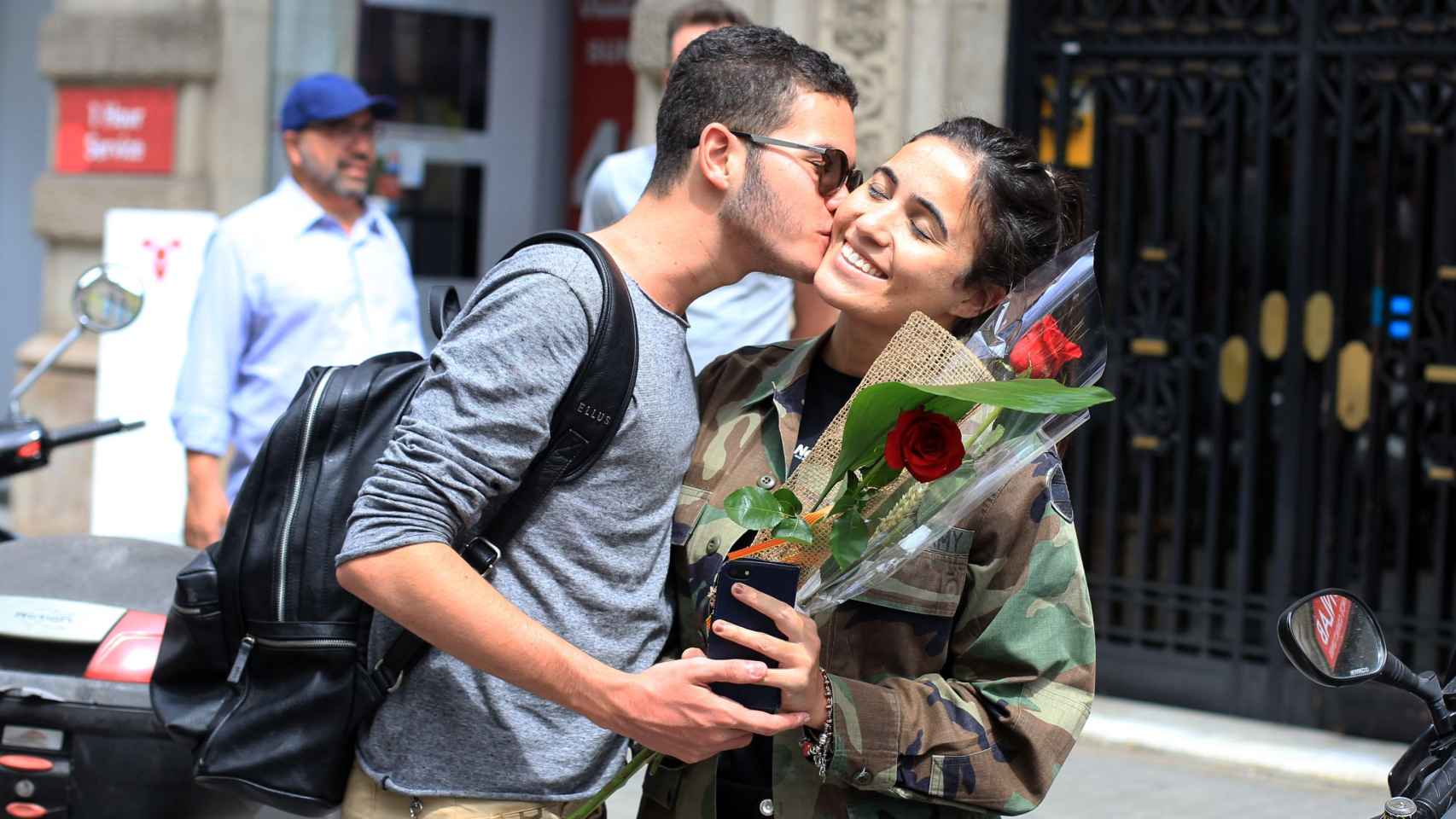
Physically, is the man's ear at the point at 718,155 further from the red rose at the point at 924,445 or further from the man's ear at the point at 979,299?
the red rose at the point at 924,445

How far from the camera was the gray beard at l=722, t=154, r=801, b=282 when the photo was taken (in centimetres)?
233

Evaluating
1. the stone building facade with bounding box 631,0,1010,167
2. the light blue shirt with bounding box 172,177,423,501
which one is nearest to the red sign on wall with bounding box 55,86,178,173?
the stone building facade with bounding box 631,0,1010,167

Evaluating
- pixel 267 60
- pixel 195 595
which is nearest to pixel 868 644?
pixel 195 595

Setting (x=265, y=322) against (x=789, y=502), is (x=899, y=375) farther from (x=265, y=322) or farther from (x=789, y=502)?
(x=265, y=322)

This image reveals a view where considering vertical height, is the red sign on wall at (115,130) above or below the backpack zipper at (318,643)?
above

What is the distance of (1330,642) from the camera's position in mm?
2072

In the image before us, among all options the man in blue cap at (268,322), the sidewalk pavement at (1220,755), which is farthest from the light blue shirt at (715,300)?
the sidewalk pavement at (1220,755)

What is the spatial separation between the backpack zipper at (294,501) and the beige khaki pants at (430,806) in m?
0.25

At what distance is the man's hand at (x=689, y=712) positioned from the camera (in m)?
1.94

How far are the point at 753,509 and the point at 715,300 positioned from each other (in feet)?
8.69

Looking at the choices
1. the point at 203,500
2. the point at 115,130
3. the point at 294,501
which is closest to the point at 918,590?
the point at 294,501

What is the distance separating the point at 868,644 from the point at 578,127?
7.76 metres

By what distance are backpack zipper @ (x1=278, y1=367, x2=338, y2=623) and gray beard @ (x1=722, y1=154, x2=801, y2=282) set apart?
1.93 ft

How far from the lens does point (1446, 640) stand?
6.18 meters
